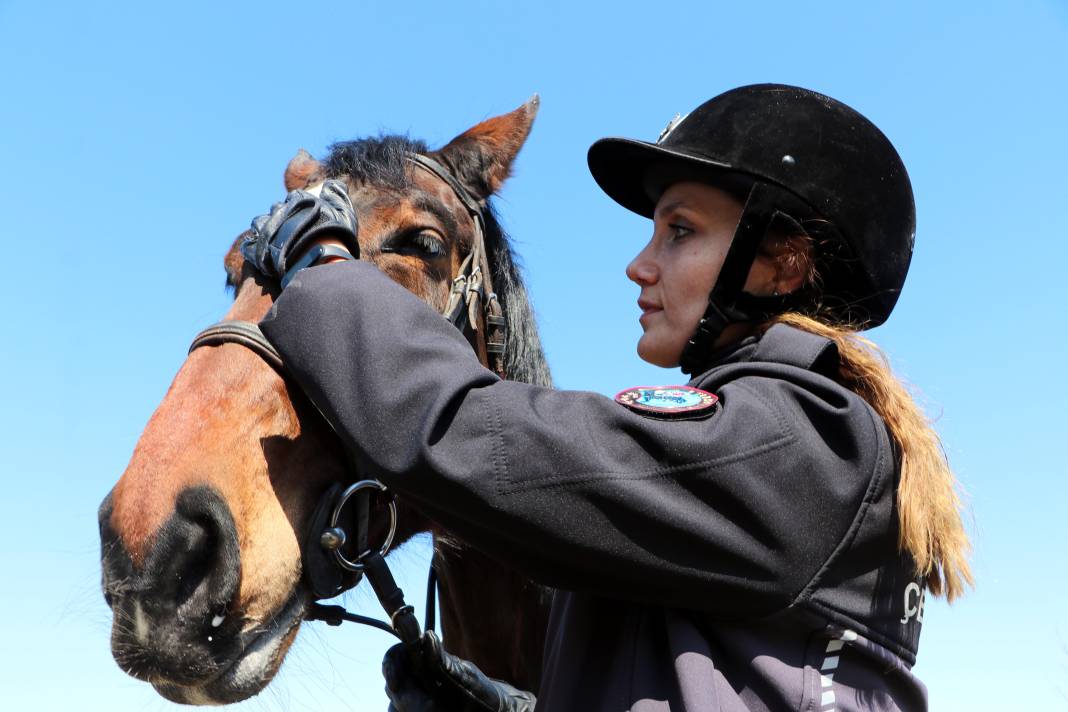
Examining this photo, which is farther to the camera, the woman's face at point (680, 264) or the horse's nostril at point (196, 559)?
the woman's face at point (680, 264)

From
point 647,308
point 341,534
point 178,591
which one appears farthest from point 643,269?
point 178,591

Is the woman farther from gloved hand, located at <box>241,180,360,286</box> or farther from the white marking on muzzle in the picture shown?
the white marking on muzzle

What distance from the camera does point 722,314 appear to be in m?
2.34

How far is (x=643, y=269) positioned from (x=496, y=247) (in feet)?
3.61

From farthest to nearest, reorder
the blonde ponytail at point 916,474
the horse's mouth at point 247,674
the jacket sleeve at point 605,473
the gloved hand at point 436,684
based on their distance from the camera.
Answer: the gloved hand at point 436,684 < the horse's mouth at point 247,674 < the blonde ponytail at point 916,474 < the jacket sleeve at point 605,473

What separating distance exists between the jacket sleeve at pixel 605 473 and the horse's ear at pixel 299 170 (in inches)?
71.9

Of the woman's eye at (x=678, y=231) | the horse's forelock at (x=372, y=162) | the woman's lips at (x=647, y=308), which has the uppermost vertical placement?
the horse's forelock at (x=372, y=162)

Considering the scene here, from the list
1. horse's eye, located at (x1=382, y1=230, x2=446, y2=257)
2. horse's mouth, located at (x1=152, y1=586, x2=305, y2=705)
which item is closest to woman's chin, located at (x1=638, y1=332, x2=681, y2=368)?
horse's eye, located at (x1=382, y1=230, x2=446, y2=257)

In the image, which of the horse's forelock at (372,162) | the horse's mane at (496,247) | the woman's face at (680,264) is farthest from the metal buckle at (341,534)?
the horse's forelock at (372,162)

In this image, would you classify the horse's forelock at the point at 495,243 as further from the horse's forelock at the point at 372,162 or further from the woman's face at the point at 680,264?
the woman's face at the point at 680,264

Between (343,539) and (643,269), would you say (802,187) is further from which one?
(343,539)

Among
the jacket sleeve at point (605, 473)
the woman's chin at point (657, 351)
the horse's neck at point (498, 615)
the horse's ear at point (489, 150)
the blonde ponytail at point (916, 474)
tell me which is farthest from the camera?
the horse's ear at point (489, 150)

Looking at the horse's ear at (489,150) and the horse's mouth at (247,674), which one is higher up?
the horse's ear at (489,150)

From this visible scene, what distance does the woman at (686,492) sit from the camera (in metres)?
1.83
